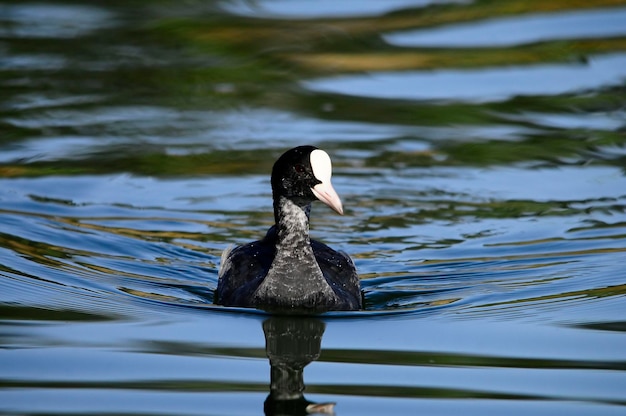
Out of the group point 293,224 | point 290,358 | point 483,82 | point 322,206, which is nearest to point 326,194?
point 293,224

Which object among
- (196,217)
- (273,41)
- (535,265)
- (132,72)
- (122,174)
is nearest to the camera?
(535,265)

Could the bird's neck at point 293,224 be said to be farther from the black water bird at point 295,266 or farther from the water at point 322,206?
the water at point 322,206

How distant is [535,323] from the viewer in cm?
673

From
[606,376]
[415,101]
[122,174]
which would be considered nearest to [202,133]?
[122,174]

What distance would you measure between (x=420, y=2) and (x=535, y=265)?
27.8 ft

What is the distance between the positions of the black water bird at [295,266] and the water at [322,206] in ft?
0.57

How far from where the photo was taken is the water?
5.80 meters

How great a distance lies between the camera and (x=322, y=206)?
33.4 feet

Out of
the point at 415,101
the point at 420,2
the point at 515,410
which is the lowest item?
the point at 515,410

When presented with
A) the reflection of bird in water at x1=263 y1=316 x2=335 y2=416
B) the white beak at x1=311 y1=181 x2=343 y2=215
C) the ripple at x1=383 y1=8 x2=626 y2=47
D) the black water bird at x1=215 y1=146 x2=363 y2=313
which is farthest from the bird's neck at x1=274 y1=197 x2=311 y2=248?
the ripple at x1=383 y1=8 x2=626 y2=47

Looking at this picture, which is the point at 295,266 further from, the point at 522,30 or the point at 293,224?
the point at 522,30

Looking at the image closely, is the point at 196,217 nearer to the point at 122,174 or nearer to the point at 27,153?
the point at 122,174

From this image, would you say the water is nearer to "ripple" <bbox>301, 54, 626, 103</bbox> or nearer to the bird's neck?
"ripple" <bbox>301, 54, 626, 103</bbox>

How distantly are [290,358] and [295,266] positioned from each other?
40.3 inches
